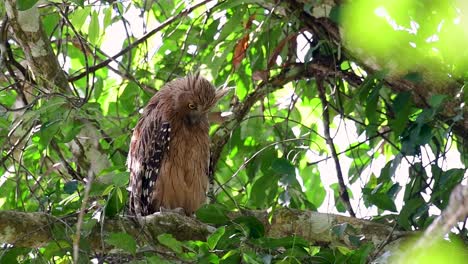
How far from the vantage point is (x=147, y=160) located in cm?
543

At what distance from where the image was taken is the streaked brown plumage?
5.42 metres

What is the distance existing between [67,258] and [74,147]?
5.13ft

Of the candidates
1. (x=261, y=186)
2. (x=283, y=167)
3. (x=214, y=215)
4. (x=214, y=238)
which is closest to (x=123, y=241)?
(x=214, y=238)

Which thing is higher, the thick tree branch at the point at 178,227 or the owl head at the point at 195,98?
the owl head at the point at 195,98

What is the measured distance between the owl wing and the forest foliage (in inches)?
5.0

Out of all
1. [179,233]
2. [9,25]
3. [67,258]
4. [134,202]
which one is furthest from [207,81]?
[67,258]

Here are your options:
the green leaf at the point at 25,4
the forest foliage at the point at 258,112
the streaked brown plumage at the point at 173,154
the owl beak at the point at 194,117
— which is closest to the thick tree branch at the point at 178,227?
the forest foliage at the point at 258,112

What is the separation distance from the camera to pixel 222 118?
Answer: 18.1 feet

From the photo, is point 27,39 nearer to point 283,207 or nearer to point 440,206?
point 283,207

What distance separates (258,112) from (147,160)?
996 millimetres

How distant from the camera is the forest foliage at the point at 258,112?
3557 millimetres

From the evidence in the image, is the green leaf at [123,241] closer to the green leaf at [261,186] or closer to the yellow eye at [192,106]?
the green leaf at [261,186]

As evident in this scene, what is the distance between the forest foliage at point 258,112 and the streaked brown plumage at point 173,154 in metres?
0.16

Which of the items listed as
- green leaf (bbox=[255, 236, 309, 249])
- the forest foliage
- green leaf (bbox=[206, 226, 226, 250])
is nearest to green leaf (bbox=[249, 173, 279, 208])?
the forest foliage
